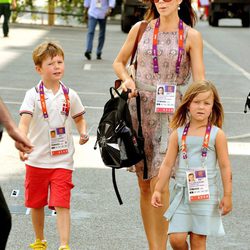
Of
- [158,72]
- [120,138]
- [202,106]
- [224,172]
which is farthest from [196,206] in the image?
[158,72]

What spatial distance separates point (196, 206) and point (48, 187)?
130 centimetres

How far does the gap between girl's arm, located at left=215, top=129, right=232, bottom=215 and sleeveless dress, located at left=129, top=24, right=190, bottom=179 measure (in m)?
0.77

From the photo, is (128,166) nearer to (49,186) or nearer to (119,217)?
(49,186)

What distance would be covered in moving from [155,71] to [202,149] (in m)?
0.89

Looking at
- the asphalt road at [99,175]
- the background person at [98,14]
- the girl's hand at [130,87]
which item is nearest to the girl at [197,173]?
the girl's hand at [130,87]

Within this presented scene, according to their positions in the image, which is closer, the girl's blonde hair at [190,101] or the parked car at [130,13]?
the girl's blonde hair at [190,101]

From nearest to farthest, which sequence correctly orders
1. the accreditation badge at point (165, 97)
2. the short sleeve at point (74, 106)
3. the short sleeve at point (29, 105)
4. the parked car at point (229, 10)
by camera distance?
the accreditation badge at point (165, 97) → the short sleeve at point (29, 105) → the short sleeve at point (74, 106) → the parked car at point (229, 10)

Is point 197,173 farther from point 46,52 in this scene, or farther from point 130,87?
point 46,52

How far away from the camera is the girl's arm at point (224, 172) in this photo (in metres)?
5.88

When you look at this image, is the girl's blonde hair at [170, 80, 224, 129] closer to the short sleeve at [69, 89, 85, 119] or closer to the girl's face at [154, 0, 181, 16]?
the girl's face at [154, 0, 181, 16]

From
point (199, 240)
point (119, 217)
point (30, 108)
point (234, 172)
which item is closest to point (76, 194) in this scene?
point (119, 217)

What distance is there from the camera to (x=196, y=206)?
599 centimetres

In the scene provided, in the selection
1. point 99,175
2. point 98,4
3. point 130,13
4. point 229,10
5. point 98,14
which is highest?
point 99,175

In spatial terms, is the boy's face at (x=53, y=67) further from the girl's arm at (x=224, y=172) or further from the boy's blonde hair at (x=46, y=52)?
the girl's arm at (x=224, y=172)
